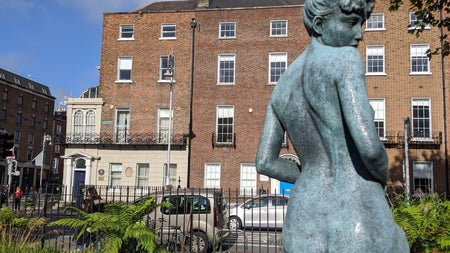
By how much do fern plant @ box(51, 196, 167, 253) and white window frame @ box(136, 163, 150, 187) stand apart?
25439mm

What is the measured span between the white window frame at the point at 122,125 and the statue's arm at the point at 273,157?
31.7 metres

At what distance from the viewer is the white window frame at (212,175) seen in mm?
31297

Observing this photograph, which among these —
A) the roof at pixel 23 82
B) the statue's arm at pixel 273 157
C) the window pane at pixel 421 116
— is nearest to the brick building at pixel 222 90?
the window pane at pixel 421 116

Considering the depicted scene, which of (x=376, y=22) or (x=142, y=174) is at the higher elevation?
(x=376, y=22)

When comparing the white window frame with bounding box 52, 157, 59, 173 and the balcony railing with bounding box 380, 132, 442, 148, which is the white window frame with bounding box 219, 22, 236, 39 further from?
the white window frame with bounding box 52, 157, 59, 173

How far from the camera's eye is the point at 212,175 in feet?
103

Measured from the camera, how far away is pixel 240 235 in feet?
49.0

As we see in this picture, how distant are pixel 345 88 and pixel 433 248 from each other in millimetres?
5452

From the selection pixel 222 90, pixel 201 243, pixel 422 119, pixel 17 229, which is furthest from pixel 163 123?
pixel 17 229

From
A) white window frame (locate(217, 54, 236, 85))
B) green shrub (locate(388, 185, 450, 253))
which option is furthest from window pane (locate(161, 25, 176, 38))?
green shrub (locate(388, 185, 450, 253))

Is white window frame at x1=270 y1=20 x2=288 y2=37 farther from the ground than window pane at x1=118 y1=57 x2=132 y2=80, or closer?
farther from the ground

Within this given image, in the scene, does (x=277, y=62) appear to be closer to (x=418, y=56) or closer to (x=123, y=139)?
(x=418, y=56)

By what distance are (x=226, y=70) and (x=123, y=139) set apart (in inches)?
366

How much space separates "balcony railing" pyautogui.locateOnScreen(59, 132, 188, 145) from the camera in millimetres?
32375
